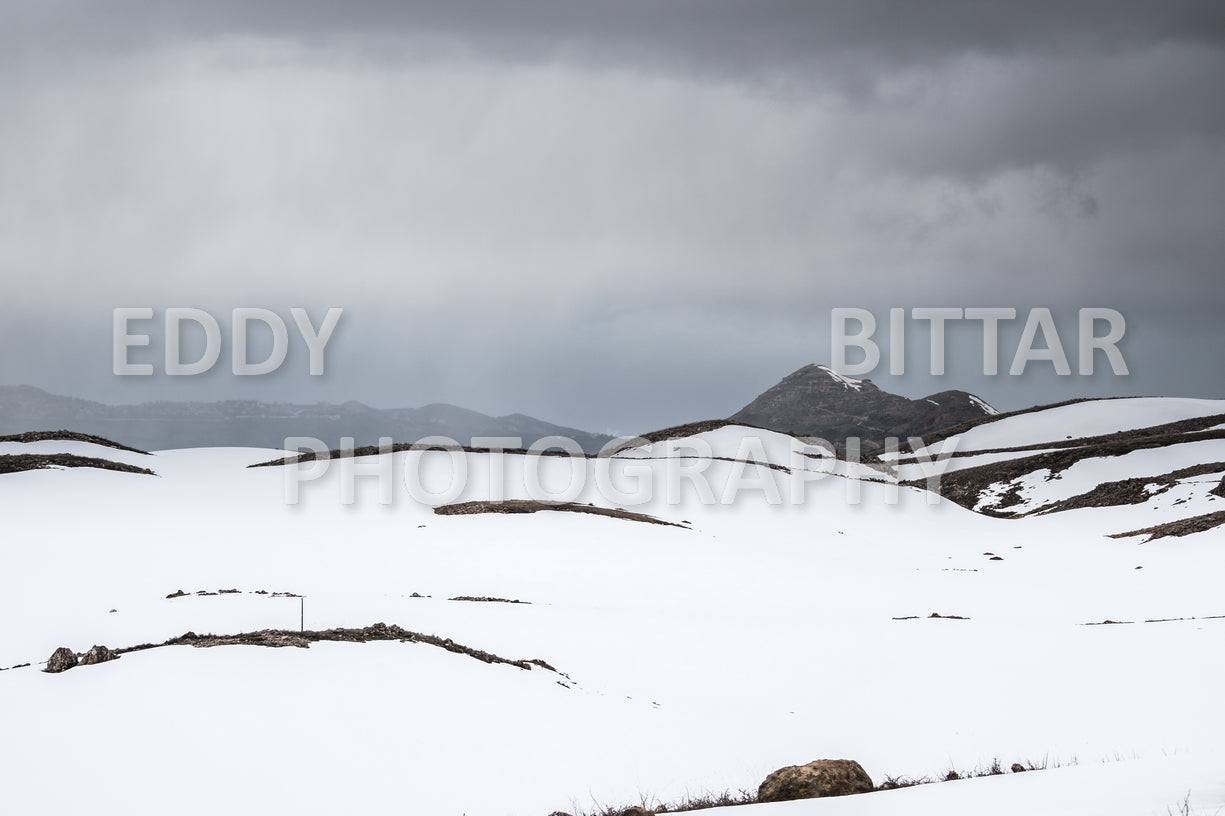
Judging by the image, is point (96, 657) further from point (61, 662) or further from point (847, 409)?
point (847, 409)

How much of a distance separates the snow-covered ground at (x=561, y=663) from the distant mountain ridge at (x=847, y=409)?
13267 cm

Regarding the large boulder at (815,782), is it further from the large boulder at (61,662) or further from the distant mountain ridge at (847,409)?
the distant mountain ridge at (847,409)

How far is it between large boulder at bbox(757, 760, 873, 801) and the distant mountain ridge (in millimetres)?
152555

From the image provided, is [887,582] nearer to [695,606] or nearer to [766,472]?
[695,606]

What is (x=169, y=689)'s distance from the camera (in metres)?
9.59

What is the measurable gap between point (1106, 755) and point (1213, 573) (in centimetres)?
1963

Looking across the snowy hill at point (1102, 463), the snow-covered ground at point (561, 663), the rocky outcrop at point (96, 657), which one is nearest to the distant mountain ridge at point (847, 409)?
the snowy hill at point (1102, 463)

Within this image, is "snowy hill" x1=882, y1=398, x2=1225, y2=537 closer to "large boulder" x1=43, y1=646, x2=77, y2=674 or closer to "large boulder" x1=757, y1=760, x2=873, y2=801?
"large boulder" x1=757, y1=760, x2=873, y2=801

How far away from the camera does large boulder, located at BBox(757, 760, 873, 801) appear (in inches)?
304

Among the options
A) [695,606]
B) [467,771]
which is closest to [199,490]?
[695,606]

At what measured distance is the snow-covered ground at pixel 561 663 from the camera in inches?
334

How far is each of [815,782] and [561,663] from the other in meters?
7.70

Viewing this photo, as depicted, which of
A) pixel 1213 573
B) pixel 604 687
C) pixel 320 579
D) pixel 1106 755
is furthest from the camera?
pixel 1213 573

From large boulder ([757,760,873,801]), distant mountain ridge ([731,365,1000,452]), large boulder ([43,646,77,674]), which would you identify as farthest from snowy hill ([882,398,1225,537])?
distant mountain ridge ([731,365,1000,452])
